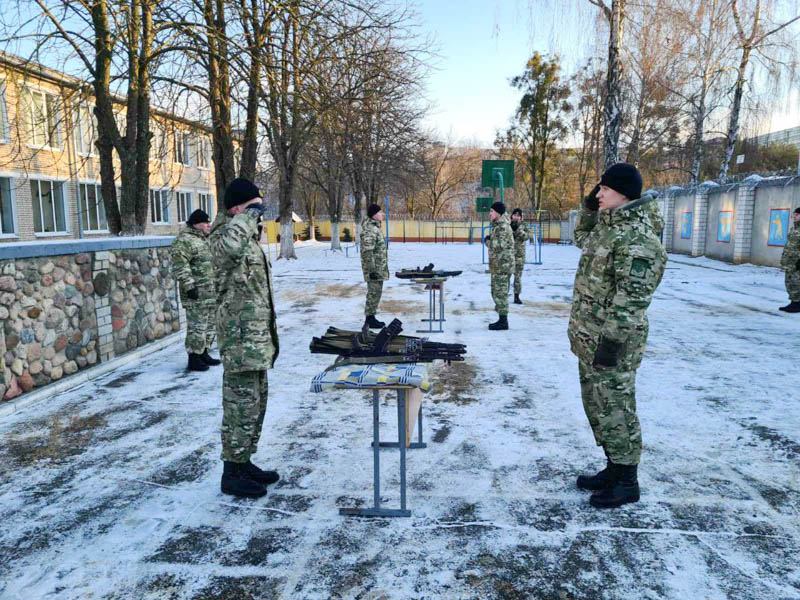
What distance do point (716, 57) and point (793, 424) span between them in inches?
978

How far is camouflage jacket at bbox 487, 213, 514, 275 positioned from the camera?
28.4 feet

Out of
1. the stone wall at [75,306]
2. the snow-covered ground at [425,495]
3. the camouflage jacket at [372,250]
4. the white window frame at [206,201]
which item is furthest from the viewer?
the white window frame at [206,201]

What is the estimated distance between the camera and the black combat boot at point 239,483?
3.53 meters

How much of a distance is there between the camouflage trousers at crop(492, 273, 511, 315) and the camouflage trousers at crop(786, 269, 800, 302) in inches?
207

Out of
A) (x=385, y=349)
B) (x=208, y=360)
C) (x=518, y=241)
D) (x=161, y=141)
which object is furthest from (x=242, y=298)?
(x=161, y=141)

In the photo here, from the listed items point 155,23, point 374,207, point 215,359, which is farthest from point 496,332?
point 155,23

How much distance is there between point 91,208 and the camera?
24.6 m

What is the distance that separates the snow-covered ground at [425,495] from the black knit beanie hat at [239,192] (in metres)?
1.83

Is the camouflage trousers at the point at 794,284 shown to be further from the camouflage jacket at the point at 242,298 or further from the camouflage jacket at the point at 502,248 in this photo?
the camouflage jacket at the point at 242,298

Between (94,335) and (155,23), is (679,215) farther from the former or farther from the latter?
(94,335)

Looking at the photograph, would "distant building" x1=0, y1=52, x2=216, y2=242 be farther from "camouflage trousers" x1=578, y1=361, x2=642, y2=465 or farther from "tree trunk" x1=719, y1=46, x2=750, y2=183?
"tree trunk" x1=719, y1=46, x2=750, y2=183

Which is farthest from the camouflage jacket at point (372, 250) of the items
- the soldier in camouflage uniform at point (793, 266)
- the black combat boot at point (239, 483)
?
the soldier in camouflage uniform at point (793, 266)

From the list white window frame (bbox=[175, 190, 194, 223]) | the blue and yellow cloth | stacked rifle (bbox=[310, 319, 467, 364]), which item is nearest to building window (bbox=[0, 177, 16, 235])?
white window frame (bbox=[175, 190, 194, 223])

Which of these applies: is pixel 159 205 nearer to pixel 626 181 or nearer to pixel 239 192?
pixel 239 192
